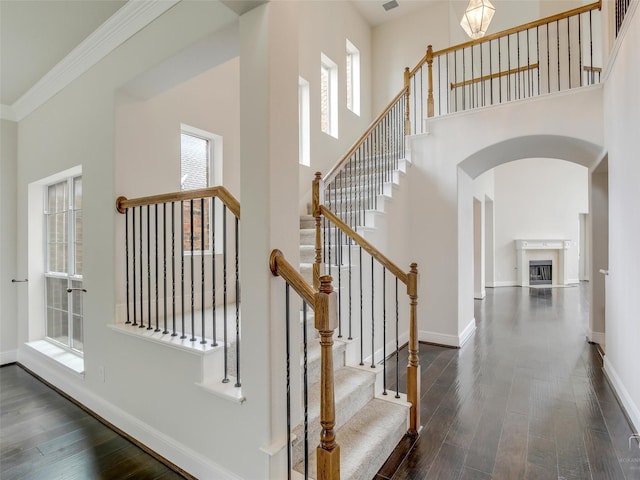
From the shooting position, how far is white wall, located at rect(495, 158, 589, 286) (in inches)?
381

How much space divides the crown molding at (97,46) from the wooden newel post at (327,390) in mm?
2029

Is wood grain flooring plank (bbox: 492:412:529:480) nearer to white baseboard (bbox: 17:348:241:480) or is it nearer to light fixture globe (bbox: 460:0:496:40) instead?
white baseboard (bbox: 17:348:241:480)

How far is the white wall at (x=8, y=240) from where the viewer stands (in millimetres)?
3828

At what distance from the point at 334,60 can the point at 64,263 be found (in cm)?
475

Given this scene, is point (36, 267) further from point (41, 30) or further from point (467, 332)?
point (467, 332)

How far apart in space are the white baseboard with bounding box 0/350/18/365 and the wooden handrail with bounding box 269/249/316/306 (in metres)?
4.19

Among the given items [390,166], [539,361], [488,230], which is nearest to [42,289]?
[390,166]

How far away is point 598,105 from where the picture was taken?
357 centimetres

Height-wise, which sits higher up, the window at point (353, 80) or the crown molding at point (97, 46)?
the window at point (353, 80)

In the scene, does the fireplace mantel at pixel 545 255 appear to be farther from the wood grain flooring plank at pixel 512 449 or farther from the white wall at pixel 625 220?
the wood grain flooring plank at pixel 512 449

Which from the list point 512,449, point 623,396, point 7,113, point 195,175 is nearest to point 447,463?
point 512,449

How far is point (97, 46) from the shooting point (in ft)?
8.63

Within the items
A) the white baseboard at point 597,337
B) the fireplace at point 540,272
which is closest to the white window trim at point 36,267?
the white baseboard at point 597,337

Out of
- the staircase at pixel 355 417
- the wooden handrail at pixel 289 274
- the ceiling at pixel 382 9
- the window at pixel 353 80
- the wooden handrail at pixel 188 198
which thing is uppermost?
the ceiling at pixel 382 9
